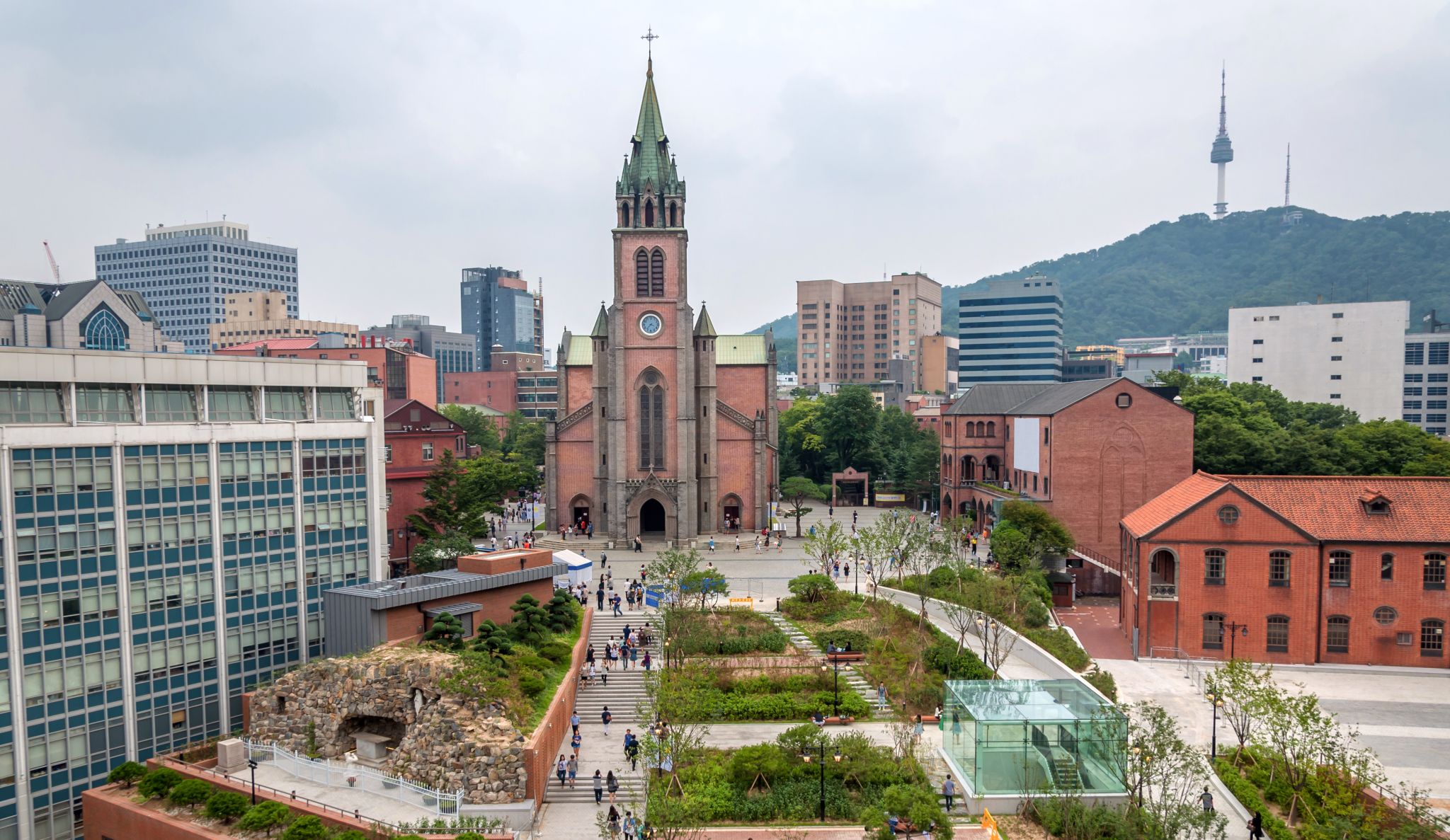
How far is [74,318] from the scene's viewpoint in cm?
7588

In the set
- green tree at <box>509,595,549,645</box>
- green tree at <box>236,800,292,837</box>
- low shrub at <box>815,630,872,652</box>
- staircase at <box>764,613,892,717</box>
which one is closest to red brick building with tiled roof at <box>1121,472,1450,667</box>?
low shrub at <box>815,630,872,652</box>

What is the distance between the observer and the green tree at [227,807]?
2714cm

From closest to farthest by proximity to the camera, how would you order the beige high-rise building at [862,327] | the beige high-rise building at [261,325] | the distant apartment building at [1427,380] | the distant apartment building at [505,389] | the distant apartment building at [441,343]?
1. the distant apartment building at [1427,380]
2. the beige high-rise building at [261,325]
3. the distant apartment building at [505,389]
4. the distant apartment building at [441,343]
5. the beige high-rise building at [862,327]

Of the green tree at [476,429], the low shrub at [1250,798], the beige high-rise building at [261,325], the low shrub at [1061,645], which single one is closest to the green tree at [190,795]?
the low shrub at [1250,798]

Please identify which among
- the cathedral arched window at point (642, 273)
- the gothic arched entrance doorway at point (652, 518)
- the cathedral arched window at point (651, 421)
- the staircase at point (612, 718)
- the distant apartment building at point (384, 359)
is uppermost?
the cathedral arched window at point (642, 273)

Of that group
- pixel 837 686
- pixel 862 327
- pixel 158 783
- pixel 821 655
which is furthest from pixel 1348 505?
pixel 862 327

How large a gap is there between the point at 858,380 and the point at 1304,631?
14016 cm

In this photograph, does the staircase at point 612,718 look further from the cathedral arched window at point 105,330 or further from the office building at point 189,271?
the office building at point 189,271

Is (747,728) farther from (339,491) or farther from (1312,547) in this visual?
(1312,547)

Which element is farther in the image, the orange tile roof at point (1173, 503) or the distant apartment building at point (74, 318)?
the distant apartment building at point (74, 318)

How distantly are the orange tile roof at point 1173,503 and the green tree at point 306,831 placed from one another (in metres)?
33.9

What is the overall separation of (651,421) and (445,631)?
30.8 metres

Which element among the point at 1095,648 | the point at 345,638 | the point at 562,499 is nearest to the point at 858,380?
the point at 562,499

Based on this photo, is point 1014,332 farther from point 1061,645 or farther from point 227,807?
point 227,807
